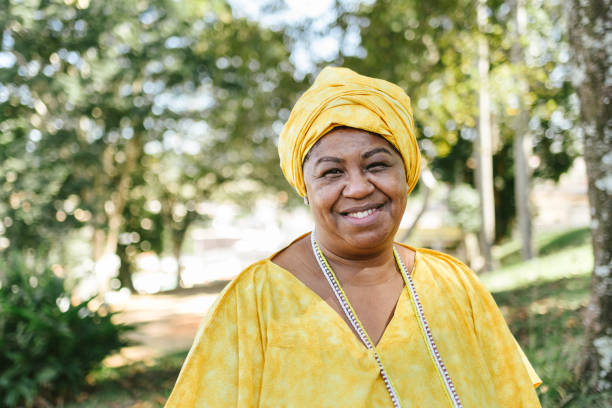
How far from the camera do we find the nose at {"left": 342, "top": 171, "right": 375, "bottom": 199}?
1.77 meters

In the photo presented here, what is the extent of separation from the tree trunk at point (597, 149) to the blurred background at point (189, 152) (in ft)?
→ 0.38

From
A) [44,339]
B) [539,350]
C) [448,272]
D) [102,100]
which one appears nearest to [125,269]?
[102,100]

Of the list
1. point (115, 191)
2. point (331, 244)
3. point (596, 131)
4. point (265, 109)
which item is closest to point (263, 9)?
point (265, 109)

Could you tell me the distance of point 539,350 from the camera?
5297 millimetres

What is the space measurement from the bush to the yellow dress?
4951 millimetres

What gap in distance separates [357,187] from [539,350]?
4.40 metres

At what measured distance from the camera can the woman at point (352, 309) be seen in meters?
1.62

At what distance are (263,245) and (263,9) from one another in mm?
44432

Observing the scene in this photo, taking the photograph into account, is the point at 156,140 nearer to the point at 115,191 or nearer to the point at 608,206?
the point at 115,191

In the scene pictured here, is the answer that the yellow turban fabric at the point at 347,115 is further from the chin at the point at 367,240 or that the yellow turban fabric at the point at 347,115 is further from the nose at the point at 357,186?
the chin at the point at 367,240

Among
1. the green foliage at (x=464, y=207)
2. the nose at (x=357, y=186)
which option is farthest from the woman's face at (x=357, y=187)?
the green foliage at (x=464, y=207)

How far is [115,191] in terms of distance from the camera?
17.8 m

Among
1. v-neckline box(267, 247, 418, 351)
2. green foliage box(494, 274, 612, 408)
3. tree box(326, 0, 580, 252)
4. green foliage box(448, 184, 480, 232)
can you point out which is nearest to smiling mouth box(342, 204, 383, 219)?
v-neckline box(267, 247, 418, 351)

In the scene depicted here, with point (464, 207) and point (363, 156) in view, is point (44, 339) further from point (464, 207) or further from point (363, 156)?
point (464, 207)
